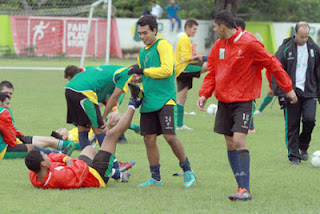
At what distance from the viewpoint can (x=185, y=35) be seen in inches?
512

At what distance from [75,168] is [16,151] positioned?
2.25m

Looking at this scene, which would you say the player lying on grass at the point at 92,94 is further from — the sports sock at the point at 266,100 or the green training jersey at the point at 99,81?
the sports sock at the point at 266,100

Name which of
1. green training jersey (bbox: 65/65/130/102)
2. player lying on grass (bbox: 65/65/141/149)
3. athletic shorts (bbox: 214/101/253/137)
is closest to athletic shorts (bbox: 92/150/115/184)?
athletic shorts (bbox: 214/101/253/137)

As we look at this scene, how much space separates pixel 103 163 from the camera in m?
7.29

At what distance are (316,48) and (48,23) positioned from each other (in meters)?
26.7

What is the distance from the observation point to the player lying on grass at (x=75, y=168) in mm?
7043

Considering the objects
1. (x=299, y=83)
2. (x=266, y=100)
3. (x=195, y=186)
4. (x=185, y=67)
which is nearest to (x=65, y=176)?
(x=195, y=186)

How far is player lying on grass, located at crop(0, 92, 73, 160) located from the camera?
879cm

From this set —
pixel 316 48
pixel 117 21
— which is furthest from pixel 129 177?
pixel 117 21

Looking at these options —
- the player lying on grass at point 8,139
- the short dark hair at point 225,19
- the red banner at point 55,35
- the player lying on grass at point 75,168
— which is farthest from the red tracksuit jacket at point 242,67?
the red banner at point 55,35

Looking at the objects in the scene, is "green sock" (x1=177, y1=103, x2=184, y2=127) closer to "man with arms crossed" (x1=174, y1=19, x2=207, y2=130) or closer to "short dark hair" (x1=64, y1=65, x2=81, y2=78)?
"man with arms crossed" (x1=174, y1=19, x2=207, y2=130)

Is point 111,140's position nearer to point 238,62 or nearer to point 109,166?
point 109,166

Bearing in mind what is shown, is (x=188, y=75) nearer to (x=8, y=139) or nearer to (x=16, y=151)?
(x=16, y=151)

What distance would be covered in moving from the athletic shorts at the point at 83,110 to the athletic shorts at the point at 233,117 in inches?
89.6
